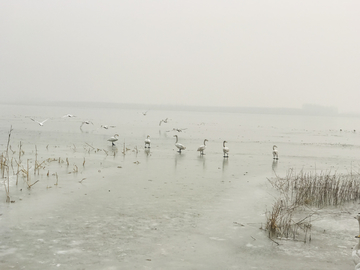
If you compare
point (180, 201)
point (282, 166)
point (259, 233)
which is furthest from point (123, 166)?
point (259, 233)

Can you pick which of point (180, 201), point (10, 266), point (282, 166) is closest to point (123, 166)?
point (180, 201)

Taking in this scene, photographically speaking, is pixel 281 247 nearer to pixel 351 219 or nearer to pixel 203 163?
pixel 351 219

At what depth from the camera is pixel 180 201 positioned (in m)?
11.8

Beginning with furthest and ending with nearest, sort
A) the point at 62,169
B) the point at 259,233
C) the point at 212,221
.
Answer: the point at 62,169, the point at 212,221, the point at 259,233

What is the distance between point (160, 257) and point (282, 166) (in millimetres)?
15036

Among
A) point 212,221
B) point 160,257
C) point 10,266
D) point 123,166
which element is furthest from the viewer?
point 123,166

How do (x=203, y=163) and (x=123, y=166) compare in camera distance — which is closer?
(x=123, y=166)

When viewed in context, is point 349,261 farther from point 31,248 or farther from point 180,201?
point 31,248

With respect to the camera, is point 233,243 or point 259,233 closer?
point 233,243

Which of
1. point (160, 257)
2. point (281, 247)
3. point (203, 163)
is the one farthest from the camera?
point (203, 163)

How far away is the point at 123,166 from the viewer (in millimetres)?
18484

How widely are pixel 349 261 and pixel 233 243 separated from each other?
8.05 ft

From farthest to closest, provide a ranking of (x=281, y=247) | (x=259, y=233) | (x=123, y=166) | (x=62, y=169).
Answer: (x=123, y=166)
(x=62, y=169)
(x=259, y=233)
(x=281, y=247)

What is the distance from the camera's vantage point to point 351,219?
10680 millimetres
